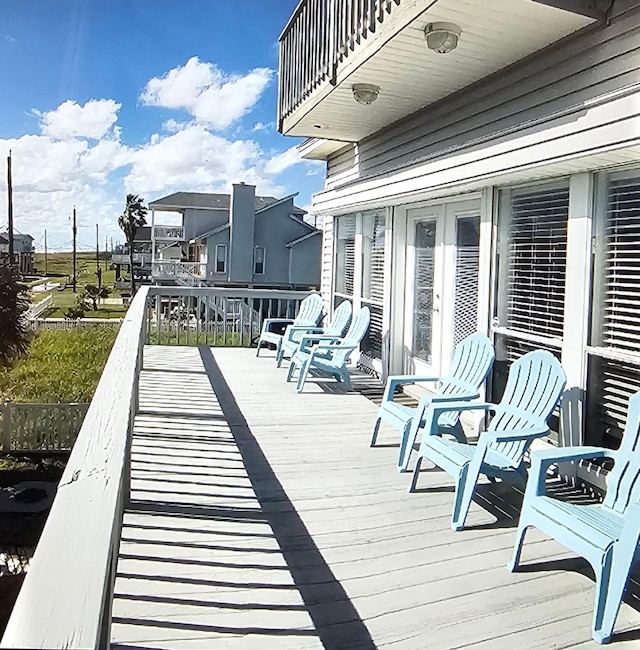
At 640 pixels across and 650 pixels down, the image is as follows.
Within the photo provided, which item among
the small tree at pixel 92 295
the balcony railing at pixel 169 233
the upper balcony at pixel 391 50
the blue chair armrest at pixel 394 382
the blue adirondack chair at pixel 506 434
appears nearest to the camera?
the blue adirondack chair at pixel 506 434

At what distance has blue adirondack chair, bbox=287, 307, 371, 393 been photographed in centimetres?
652

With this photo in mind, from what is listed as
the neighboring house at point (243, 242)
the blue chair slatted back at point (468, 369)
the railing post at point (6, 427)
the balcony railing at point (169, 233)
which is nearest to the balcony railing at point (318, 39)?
Result: the blue chair slatted back at point (468, 369)

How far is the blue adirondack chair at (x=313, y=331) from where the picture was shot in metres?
7.17

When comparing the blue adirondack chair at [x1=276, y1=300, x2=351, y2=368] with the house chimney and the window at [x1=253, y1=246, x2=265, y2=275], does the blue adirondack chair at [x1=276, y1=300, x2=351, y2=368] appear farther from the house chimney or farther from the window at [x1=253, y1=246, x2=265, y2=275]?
the window at [x1=253, y1=246, x2=265, y2=275]

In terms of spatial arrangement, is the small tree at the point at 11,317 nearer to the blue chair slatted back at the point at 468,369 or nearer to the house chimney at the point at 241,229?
the blue chair slatted back at the point at 468,369

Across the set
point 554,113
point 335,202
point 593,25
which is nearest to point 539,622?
point 554,113

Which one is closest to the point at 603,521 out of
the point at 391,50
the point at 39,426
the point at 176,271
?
the point at 391,50

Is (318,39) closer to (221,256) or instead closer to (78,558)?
(78,558)

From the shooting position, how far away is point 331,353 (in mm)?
6938

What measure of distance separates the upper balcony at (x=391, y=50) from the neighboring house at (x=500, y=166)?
14 millimetres

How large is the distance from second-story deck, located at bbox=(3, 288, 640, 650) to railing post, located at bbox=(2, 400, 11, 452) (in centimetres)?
727

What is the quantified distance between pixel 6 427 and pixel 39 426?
0.53 metres

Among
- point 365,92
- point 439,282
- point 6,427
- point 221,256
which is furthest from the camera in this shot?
point 221,256

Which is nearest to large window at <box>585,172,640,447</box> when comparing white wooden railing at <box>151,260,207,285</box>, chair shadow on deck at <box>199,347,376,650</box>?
chair shadow on deck at <box>199,347,376,650</box>
